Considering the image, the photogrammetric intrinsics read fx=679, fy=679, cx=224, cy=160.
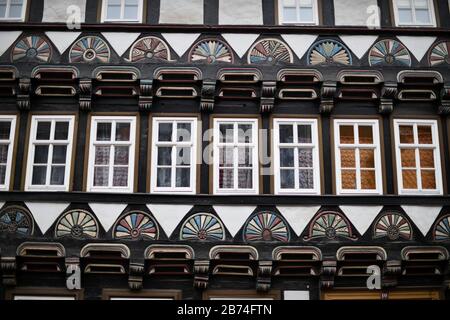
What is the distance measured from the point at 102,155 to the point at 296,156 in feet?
11.0

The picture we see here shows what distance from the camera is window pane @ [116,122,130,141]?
1186 centimetres

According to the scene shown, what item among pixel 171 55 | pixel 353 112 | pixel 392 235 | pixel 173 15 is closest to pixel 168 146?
pixel 171 55

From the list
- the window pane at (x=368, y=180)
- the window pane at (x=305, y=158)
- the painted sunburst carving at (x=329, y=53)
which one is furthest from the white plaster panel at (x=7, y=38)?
the window pane at (x=368, y=180)

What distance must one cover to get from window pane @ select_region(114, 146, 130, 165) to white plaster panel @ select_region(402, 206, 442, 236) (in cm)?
481

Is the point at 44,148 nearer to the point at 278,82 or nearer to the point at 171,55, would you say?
the point at 171,55

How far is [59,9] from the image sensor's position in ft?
40.5

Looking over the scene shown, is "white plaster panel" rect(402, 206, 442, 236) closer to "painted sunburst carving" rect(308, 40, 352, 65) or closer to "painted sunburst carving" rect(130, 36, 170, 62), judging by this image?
"painted sunburst carving" rect(308, 40, 352, 65)

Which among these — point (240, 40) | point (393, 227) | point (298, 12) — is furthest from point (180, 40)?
point (393, 227)

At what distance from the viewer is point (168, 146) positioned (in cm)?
1179

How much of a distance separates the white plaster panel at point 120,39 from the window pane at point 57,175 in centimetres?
228

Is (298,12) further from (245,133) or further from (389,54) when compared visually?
(245,133)

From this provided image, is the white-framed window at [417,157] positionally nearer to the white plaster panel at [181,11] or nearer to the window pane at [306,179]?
the window pane at [306,179]

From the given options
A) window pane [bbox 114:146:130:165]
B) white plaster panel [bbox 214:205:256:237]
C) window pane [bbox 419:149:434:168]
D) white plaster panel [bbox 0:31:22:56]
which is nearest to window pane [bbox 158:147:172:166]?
window pane [bbox 114:146:130:165]
